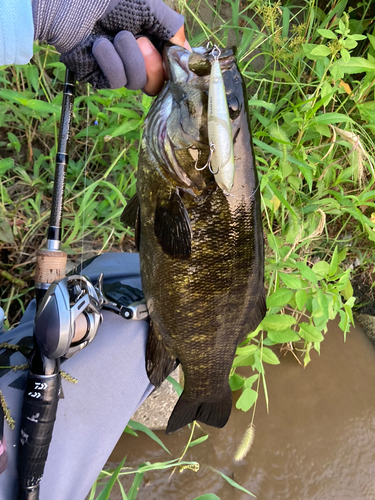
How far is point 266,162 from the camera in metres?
1.95

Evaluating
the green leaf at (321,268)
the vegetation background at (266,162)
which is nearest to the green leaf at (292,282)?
the vegetation background at (266,162)

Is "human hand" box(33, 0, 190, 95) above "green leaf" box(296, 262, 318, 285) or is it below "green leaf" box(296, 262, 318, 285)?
above

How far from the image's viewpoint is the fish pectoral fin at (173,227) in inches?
51.5

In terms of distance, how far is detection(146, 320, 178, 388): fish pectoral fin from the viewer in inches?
65.0

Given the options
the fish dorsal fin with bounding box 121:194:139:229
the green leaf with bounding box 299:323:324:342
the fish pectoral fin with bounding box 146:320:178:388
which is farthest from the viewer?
the green leaf with bounding box 299:323:324:342

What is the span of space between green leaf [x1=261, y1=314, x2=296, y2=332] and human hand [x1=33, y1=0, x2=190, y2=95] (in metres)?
1.46

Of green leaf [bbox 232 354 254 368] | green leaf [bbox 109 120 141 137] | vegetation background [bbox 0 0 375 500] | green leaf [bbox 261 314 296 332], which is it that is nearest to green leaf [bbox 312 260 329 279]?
vegetation background [bbox 0 0 375 500]

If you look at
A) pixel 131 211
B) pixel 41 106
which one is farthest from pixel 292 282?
pixel 41 106

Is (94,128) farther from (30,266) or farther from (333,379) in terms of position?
(333,379)

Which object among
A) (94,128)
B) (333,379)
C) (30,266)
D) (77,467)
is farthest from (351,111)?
(77,467)

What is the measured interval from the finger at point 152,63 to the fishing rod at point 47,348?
14.1 inches

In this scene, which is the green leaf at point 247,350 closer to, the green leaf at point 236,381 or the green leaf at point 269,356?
the green leaf at point 269,356

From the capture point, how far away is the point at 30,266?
225 centimetres

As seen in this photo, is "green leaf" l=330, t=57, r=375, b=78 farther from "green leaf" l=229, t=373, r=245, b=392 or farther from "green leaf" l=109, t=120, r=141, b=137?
"green leaf" l=229, t=373, r=245, b=392
